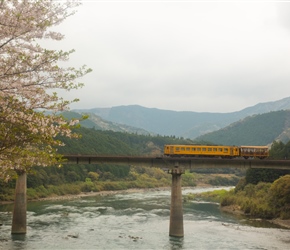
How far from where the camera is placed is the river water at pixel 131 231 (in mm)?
42969

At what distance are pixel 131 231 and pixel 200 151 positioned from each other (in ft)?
50.7

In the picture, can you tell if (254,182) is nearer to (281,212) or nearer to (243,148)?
(281,212)

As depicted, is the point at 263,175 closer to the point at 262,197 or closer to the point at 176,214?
the point at 262,197

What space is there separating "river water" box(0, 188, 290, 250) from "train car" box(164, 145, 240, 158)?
10.8 m

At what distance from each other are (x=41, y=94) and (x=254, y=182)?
3226 inches

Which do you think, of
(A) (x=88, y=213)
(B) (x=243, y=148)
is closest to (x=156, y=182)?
(A) (x=88, y=213)

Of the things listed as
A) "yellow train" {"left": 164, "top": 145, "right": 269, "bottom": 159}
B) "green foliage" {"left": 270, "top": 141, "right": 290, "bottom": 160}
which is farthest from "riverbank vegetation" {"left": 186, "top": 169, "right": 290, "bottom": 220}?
"yellow train" {"left": 164, "top": 145, "right": 269, "bottom": 159}

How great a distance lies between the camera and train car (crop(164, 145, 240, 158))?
55.6 metres

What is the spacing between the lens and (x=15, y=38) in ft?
57.9

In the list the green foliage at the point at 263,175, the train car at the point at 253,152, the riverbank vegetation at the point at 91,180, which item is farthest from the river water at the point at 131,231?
the riverbank vegetation at the point at 91,180

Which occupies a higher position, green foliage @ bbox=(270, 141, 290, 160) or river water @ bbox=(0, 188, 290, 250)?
green foliage @ bbox=(270, 141, 290, 160)

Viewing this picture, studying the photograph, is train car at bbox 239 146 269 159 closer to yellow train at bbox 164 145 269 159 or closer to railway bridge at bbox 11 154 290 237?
yellow train at bbox 164 145 269 159

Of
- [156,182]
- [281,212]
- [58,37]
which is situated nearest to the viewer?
[58,37]

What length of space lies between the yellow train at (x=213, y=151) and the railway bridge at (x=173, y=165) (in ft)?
6.43
